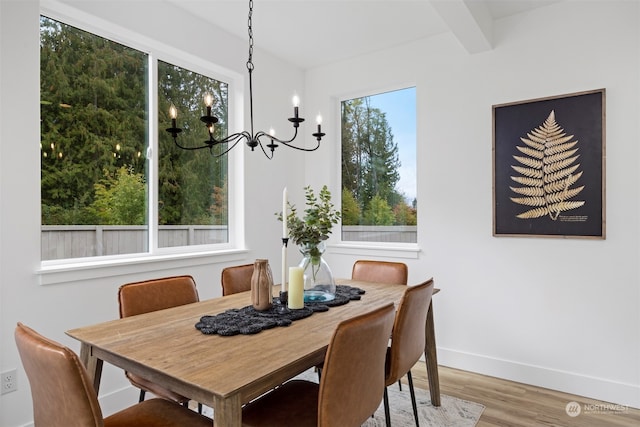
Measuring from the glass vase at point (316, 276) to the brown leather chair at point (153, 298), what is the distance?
0.64 meters

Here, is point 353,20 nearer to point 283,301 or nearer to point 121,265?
point 283,301

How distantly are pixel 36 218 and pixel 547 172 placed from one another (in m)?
3.17

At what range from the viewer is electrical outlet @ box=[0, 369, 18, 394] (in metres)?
1.96

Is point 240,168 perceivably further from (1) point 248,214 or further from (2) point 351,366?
(2) point 351,366

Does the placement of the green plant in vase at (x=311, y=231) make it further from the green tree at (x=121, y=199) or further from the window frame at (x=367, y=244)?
the window frame at (x=367, y=244)

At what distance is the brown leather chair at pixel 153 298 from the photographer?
5.73ft

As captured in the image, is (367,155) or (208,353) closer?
(208,353)

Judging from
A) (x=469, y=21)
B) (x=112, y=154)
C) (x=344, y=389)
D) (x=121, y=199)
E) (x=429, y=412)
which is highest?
(x=469, y=21)

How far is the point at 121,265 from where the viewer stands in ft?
8.03

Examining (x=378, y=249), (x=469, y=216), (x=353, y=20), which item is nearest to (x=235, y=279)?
(x=378, y=249)

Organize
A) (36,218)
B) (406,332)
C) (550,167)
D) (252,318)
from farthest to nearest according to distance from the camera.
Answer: (550,167) < (36,218) < (406,332) < (252,318)

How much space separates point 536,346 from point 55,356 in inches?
114

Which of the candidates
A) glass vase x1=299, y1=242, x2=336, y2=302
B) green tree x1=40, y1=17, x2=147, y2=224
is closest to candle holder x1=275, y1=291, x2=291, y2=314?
glass vase x1=299, y1=242, x2=336, y2=302

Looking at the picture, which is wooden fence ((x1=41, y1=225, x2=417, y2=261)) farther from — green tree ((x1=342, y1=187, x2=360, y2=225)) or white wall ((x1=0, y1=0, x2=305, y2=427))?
green tree ((x1=342, y1=187, x2=360, y2=225))
